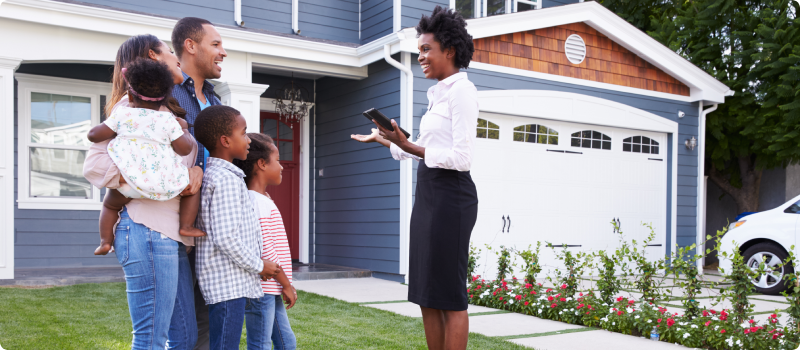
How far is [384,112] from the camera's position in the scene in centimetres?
773

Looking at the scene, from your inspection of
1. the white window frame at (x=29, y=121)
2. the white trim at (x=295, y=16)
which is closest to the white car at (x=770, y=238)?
the white trim at (x=295, y=16)

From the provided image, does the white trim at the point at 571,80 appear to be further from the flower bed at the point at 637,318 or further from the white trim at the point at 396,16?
the flower bed at the point at 637,318

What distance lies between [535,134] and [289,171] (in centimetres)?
354

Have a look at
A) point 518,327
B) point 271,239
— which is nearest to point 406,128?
point 518,327

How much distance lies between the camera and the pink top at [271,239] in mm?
2277

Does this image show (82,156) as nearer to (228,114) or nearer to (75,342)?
(75,342)

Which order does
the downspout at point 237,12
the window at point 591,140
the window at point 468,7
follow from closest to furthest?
the downspout at point 237,12 < the window at point 591,140 < the window at point 468,7

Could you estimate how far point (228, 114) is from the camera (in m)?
2.13

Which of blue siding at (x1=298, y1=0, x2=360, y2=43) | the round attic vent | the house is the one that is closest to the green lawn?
the house

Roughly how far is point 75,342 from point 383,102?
15.9 feet

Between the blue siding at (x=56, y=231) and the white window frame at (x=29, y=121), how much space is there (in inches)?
2.2

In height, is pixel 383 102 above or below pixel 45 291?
above

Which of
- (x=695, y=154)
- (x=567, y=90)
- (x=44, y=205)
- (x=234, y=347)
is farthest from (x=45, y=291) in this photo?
(x=695, y=154)

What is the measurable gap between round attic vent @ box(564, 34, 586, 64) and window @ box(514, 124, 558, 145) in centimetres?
108
